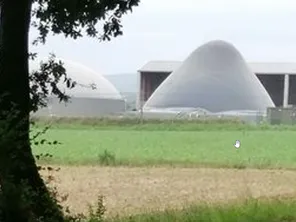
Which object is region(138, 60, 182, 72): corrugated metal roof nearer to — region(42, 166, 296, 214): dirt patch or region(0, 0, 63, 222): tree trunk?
Result: region(42, 166, 296, 214): dirt patch

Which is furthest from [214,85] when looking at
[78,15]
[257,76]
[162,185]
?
[78,15]

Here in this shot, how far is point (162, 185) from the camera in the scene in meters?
20.9

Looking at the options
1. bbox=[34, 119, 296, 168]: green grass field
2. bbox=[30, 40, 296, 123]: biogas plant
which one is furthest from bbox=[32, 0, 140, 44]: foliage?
bbox=[30, 40, 296, 123]: biogas plant

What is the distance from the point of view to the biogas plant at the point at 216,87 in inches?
3319

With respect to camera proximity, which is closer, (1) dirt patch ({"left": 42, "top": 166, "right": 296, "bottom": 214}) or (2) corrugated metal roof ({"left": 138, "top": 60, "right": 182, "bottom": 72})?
(1) dirt patch ({"left": 42, "top": 166, "right": 296, "bottom": 214})

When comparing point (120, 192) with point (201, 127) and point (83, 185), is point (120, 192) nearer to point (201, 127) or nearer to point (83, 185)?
point (83, 185)

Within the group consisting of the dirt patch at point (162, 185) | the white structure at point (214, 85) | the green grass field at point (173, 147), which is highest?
the white structure at point (214, 85)

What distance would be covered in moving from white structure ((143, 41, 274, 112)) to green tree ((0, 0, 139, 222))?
73.8 meters

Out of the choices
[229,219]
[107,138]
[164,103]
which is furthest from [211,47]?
[229,219]

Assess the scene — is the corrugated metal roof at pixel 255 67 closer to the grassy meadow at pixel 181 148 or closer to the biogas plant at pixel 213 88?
the biogas plant at pixel 213 88

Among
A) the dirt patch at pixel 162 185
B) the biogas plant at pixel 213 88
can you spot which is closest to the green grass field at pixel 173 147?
the dirt patch at pixel 162 185

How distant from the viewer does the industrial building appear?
290 ft

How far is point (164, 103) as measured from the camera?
3307 inches

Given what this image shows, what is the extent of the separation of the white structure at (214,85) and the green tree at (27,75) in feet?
242
